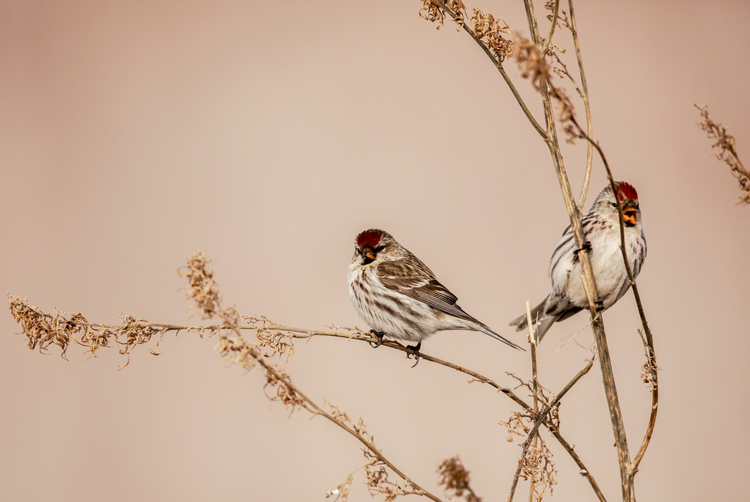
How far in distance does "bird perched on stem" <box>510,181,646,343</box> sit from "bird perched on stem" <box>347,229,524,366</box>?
239 mm

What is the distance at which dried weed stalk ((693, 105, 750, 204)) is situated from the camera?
0.76 m

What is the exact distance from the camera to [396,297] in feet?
7.67

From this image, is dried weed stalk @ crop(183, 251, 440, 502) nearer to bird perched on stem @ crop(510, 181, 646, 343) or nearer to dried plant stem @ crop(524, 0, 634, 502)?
dried plant stem @ crop(524, 0, 634, 502)

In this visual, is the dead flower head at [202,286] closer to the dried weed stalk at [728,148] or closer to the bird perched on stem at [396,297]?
the dried weed stalk at [728,148]

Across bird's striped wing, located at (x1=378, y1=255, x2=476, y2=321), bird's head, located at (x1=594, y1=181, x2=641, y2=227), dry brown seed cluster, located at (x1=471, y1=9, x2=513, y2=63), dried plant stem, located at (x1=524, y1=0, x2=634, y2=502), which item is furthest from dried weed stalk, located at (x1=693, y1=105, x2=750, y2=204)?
bird's striped wing, located at (x1=378, y1=255, x2=476, y2=321)

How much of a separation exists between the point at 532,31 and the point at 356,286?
154cm

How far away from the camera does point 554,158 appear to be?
100 centimetres

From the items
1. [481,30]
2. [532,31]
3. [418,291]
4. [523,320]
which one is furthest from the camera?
[418,291]

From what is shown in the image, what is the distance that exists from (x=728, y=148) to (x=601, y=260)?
1080 mm

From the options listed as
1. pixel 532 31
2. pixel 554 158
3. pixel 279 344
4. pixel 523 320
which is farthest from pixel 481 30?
pixel 523 320

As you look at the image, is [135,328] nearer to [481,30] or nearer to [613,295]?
[481,30]

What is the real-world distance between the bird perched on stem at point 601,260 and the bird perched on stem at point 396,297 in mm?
239

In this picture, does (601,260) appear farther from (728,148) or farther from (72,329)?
(72,329)

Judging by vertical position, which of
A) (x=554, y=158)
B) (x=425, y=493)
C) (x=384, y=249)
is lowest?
(x=425, y=493)
